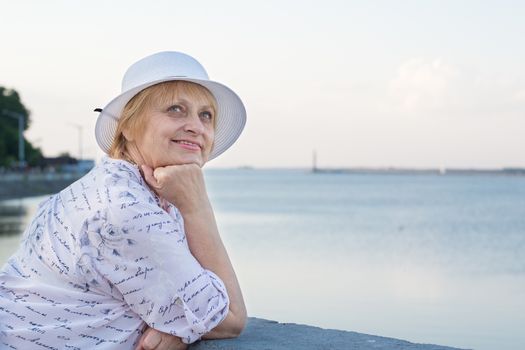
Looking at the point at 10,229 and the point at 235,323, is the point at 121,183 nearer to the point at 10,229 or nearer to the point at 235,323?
the point at 235,323

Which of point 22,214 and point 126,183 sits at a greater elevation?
point 126,183

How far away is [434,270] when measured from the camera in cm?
1898

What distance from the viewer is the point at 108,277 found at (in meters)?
2.31

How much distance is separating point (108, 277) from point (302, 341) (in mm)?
707

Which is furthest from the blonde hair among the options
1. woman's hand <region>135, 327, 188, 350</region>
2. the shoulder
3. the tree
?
the tree

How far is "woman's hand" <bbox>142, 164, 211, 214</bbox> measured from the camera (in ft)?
8.06

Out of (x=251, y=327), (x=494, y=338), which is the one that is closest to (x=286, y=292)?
(x=494, y=338)

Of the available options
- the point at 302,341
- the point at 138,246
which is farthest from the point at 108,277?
the point at 302,341

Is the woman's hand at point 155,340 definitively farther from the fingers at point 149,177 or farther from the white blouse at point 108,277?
the fingers at point 149,177

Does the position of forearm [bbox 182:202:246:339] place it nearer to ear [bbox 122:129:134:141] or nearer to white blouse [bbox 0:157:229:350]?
white blouse [bbox 0:157:229:350]

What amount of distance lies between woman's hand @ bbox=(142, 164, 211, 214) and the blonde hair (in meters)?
0.13

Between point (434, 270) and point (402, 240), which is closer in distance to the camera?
point (434, 270)

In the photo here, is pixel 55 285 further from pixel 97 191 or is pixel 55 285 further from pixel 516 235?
pixel 516 235

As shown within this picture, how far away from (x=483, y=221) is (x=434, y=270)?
939 inches
